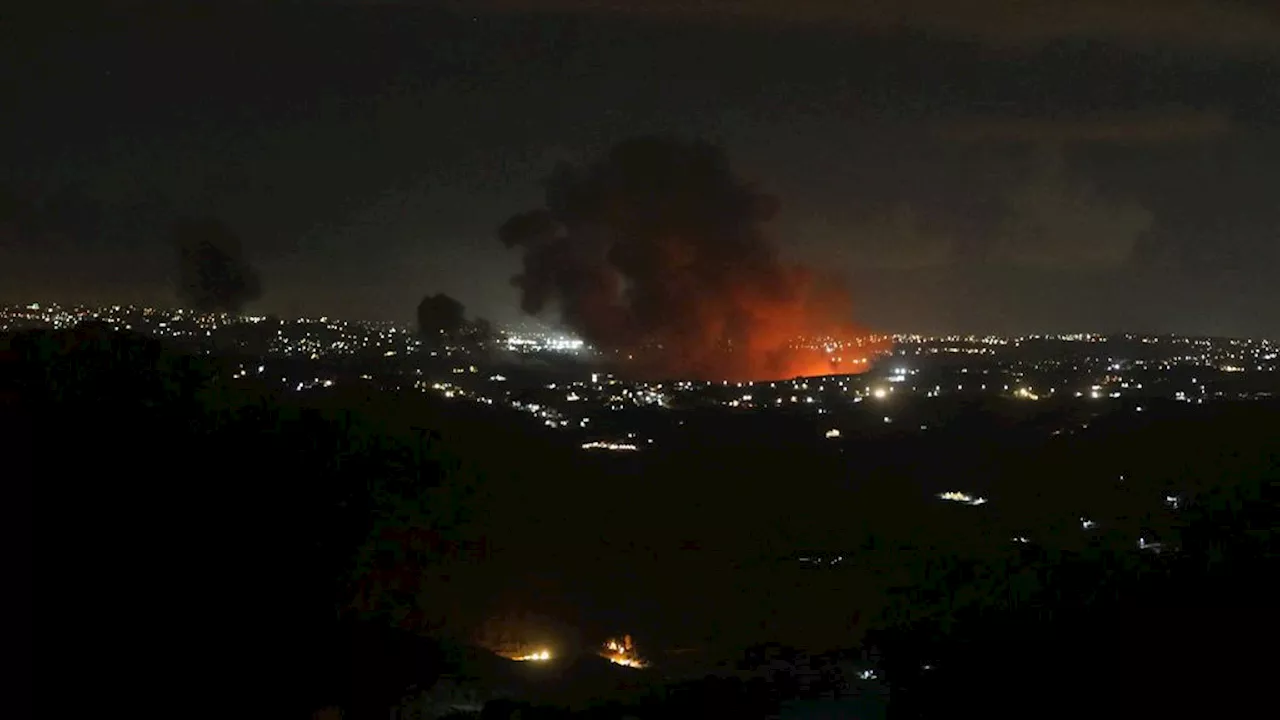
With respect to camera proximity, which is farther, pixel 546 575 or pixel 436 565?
pixel 546 575

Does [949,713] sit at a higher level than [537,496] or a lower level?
lower

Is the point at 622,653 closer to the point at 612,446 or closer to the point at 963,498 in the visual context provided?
the point at 963,498

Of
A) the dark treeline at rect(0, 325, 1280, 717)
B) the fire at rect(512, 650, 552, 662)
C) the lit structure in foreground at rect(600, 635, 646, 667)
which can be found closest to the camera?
the dark treeline at rect(0, 325, 1280, 717)

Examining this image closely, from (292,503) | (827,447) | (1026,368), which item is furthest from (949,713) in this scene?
(1026,368)

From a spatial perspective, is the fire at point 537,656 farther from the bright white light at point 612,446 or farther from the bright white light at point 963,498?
the bright white light at point 612,446

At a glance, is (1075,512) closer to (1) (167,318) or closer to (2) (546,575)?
(2) (546,575)

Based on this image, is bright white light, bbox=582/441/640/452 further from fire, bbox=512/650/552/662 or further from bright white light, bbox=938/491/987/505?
fire, bbox=512/650/552/662

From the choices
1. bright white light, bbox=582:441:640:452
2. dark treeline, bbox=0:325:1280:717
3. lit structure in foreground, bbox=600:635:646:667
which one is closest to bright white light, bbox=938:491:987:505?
bright white light, bbox=582:441:640:452

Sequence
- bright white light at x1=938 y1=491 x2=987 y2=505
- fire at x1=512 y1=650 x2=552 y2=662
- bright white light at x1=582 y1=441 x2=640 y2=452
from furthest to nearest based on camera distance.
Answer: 1. bright white light at x1=582 y1=441 x2=640 y2=452
2. bright white light at x1=938 y1=491 x2=987 y2=505
3. fire at x1=512 y1=650 x2=552 y2=662
